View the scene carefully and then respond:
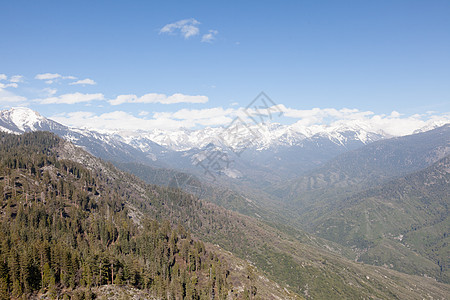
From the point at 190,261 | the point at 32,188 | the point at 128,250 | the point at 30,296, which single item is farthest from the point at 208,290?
the point at 32,188

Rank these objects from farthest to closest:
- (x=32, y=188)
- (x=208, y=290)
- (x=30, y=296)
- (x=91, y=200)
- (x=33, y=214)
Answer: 1. (x=91, y=200)
2. (x=32, y=188)
3. (x=33, y=214)
4. (x=208, y=290)
5. (x=30, y=296)

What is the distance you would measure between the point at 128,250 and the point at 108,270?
47643mm

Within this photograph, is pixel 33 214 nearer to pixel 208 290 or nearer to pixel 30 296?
pixel 30 296

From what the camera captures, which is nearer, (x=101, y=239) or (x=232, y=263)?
(x=101, y=239)

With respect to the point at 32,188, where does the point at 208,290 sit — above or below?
below

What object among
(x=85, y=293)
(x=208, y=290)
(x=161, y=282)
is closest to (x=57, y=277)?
(x=85, y=293)

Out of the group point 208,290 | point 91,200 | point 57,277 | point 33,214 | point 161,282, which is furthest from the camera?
point 91,200

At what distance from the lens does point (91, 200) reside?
7869 inches

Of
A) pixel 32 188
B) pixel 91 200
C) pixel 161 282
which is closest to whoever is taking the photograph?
pixel 161 282

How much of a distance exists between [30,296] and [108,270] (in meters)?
24.4

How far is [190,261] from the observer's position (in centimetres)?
15162

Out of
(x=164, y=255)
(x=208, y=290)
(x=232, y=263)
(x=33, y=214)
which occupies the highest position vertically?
(x=33, y=214)

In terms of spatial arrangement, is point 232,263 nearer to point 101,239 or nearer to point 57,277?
point 101,239

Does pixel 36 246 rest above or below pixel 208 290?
above
